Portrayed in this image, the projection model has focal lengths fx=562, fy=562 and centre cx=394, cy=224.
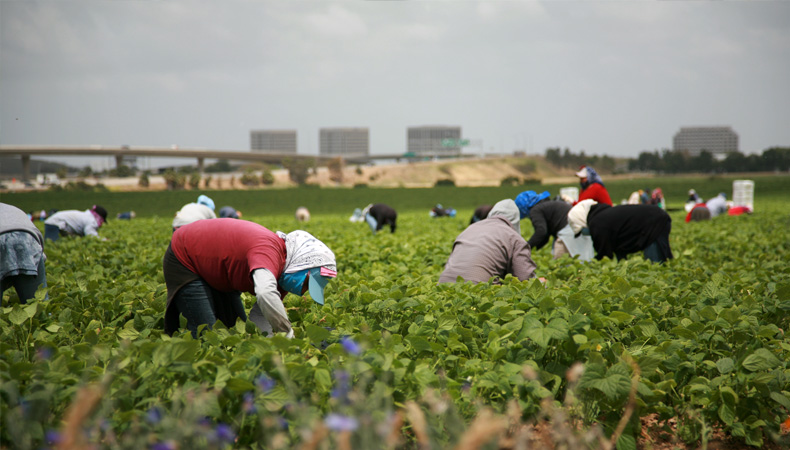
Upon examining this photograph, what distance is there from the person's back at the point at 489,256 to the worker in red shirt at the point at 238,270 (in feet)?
5.93

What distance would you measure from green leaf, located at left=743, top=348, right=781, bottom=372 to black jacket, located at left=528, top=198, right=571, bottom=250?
377 centimetres

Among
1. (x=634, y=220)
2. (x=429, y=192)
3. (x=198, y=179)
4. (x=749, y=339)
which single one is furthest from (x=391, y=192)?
(x=749, y=339)

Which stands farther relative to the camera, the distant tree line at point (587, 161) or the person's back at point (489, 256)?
the distant tree line at point (587, 161)

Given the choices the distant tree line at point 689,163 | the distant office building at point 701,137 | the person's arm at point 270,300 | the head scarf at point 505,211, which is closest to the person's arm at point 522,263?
the head scarf at point 505,211

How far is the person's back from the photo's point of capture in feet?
15.1

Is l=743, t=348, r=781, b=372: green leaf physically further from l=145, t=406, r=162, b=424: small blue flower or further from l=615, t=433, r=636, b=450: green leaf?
l=145, t=406, r=162, b=424: small blue flower

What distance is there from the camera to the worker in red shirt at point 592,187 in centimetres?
743

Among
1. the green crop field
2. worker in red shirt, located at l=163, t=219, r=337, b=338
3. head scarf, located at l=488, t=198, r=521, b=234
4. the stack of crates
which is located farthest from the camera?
the stack of crates

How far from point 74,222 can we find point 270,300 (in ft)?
26.5

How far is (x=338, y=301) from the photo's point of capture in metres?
3.88

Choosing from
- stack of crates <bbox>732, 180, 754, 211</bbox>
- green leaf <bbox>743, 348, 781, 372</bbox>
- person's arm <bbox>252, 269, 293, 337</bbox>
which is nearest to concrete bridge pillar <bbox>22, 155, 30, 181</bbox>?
person's arm <bbox>252, 269, 293, 337</bbox>

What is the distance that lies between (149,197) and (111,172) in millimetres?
2408

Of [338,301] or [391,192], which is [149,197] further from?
[391,192]

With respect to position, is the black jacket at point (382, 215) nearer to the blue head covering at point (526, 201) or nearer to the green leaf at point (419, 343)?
the blue head covering at point (526, 201)
